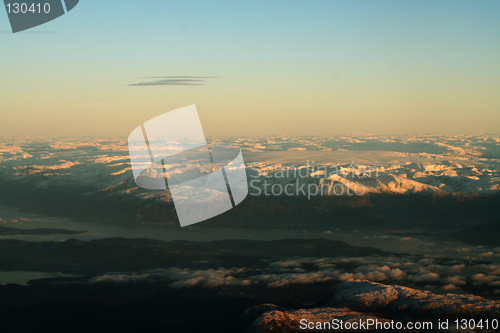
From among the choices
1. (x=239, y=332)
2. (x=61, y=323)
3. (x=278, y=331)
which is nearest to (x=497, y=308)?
(x=278, y=331)

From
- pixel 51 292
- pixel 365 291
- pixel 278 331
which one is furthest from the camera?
pixel 51 292

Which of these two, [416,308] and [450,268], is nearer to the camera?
[416,308]

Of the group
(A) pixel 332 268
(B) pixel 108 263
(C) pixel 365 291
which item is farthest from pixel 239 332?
(B) pixel 108 263

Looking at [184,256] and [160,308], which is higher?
[160,308]

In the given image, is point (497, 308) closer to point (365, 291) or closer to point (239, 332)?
point (365, 291)

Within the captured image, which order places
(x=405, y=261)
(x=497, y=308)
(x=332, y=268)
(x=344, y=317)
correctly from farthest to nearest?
(x=405, y=261), (x=332, y=268), (x=497, y=308), (x=344, y=317)

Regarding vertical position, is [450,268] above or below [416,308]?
below

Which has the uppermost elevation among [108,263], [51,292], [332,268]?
[51,292]

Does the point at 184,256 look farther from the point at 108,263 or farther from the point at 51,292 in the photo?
the point at 51,292

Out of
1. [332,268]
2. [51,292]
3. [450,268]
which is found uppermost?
[51,292]
